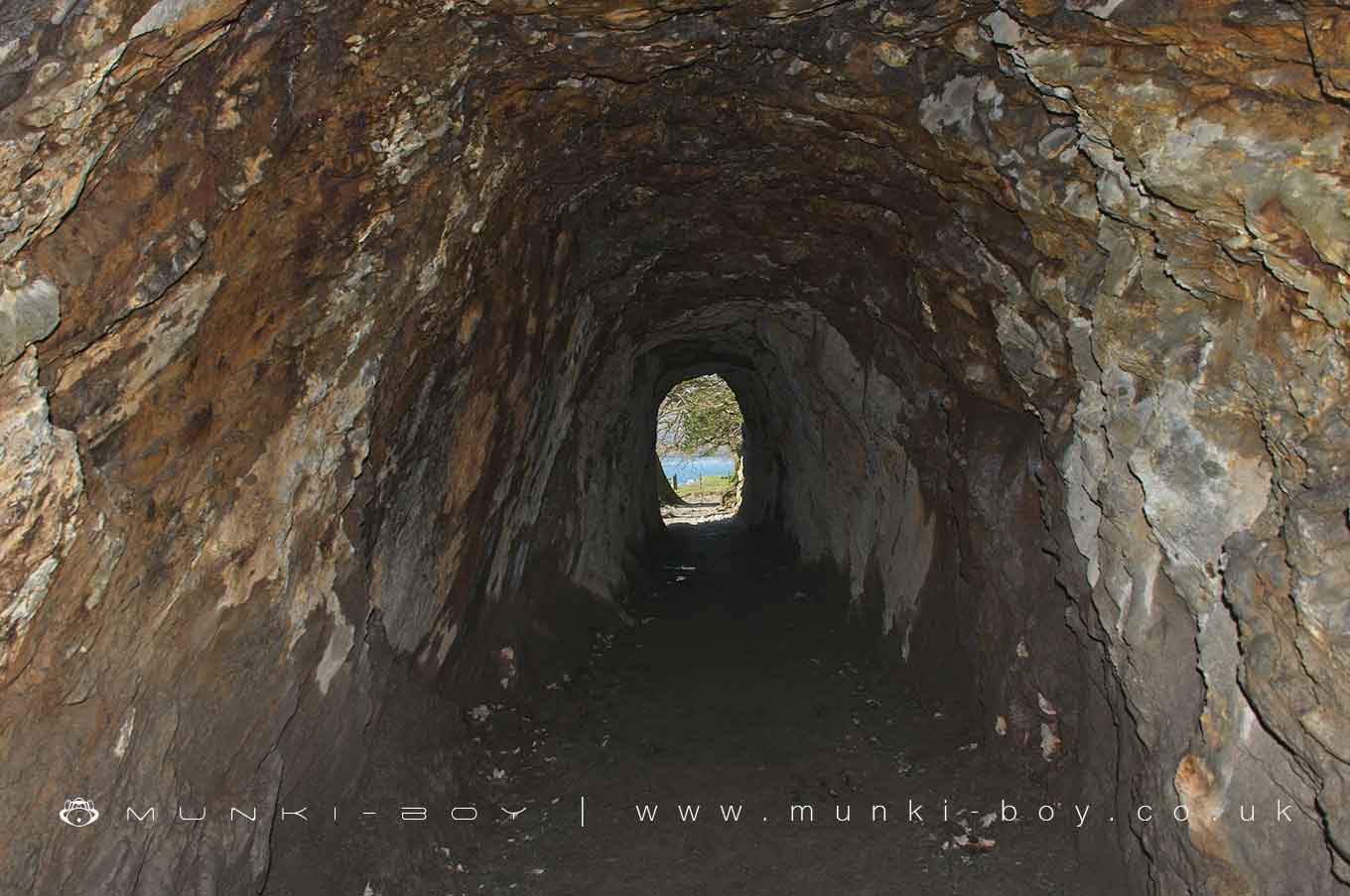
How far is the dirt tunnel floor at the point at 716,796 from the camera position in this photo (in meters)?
5.50

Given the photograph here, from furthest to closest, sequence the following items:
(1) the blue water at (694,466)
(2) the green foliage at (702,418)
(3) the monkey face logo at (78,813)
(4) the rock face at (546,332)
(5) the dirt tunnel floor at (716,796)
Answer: (1) the blue water at (694,466) → (2) the green foliage at (702,418) → (5) the dirt tunnel floor at (716,796) → (3) the monkey face logo at (78,813) → (4) the rock face at (546,332)

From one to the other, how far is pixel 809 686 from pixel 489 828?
3.62m

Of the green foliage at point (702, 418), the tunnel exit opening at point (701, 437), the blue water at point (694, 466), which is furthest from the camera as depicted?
the blue water at point (694, 466)

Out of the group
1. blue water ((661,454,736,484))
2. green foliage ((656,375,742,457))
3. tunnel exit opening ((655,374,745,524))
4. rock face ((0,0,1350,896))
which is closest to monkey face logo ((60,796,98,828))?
rock face ((0,0,1350,896))

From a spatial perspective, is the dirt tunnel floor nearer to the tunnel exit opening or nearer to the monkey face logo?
the monkey face logo

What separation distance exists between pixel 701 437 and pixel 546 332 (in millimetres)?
21488

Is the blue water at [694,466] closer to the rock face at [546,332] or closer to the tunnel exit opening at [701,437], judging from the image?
the tunnel exit opening at [701,437]

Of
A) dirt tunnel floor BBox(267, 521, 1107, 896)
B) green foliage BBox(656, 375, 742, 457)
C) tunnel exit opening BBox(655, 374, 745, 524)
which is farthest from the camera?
green foliage BBox(656, 375, 742, 457)

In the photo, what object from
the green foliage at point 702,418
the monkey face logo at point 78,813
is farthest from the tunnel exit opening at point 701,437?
the monkey face logo at point 78,813

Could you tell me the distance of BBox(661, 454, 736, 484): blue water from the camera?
3275 centimetres

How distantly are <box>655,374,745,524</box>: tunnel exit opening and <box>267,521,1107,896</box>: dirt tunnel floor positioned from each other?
15.1 meters

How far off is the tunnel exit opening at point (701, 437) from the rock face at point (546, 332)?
1778 cm

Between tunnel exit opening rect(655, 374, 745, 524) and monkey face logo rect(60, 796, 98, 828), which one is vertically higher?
monkey face logo rect(60, 796, 98, 828)

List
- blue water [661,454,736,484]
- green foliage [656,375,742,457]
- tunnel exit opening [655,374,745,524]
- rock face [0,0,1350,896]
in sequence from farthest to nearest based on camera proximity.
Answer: blue water [661,454,736,484], green foliage [656,375,742,457], tunnel exit opening [655,374,745,524], rock face [0,0,1350,896]
